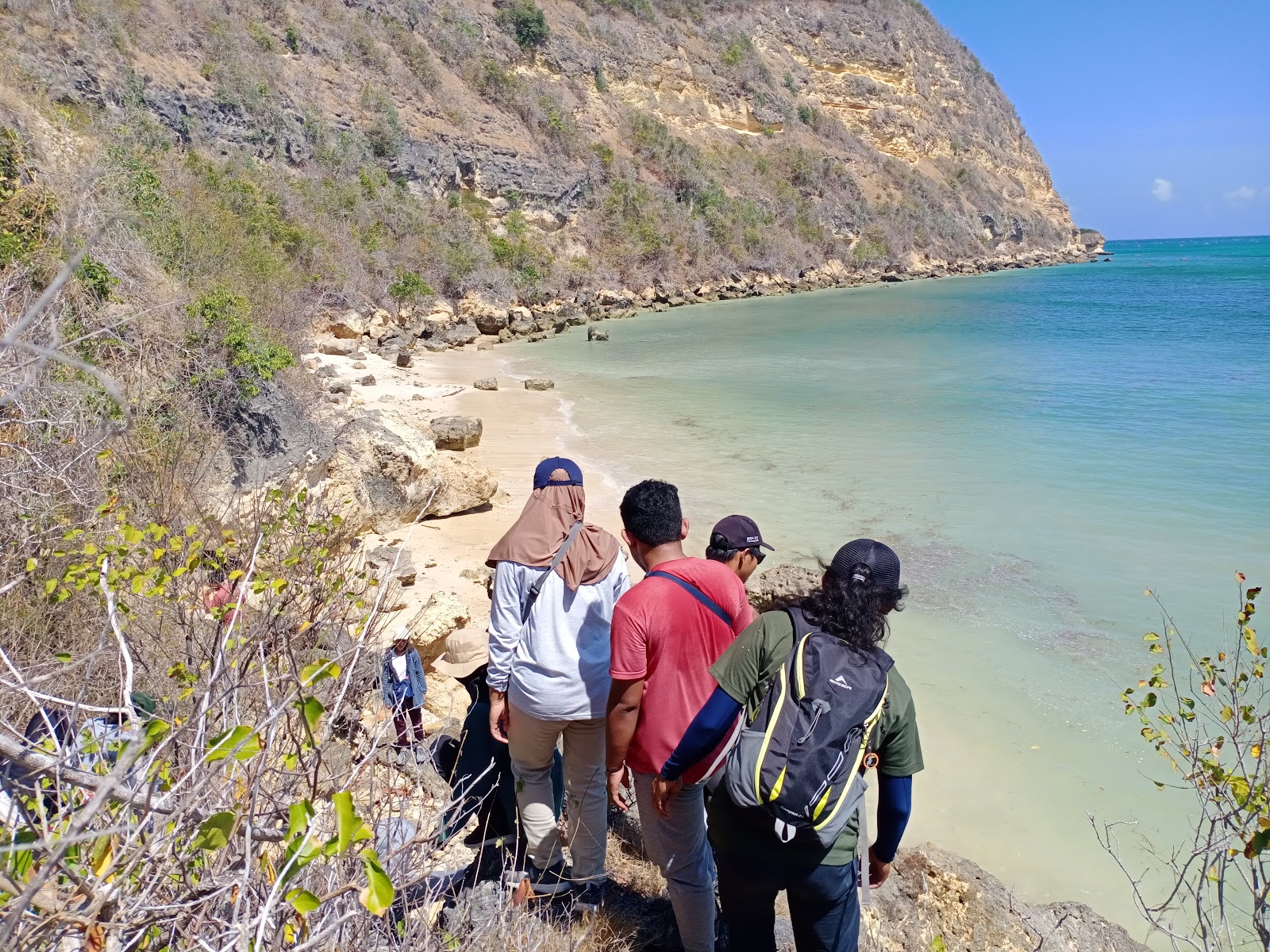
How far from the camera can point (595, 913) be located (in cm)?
267

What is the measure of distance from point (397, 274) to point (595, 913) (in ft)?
82.3

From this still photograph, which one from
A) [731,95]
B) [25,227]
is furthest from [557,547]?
[731,95]

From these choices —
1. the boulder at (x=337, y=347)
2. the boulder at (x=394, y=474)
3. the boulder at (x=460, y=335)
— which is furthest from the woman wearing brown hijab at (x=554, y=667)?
the boulder at (x=460, y=335)

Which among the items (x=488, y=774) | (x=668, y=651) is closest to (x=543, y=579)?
(x=668, y=651)

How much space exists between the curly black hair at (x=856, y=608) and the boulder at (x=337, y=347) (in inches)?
680

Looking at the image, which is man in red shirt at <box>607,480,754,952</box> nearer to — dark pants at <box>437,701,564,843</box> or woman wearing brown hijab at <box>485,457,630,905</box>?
woman wearing brown hijab at <box>485,457,630,905</box>

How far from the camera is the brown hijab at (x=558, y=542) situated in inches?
107

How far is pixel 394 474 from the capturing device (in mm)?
8094

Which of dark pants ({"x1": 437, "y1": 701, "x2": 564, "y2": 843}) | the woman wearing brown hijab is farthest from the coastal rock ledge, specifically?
dark pants ({"x1": 437, "y1": 701, "x2": 564, "y2": 843})

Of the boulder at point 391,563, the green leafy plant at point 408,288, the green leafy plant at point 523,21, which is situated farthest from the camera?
the green leafy plant at point 523,21

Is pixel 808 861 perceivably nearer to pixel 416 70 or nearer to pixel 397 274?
pixel 397 274

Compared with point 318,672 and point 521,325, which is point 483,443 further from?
point 521,325

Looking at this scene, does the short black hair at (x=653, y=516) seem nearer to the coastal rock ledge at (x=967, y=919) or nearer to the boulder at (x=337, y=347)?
the coastal rock ledge at (x=967, y=919)

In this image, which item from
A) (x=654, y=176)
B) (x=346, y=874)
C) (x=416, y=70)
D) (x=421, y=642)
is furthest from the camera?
(x=654, y=176)
